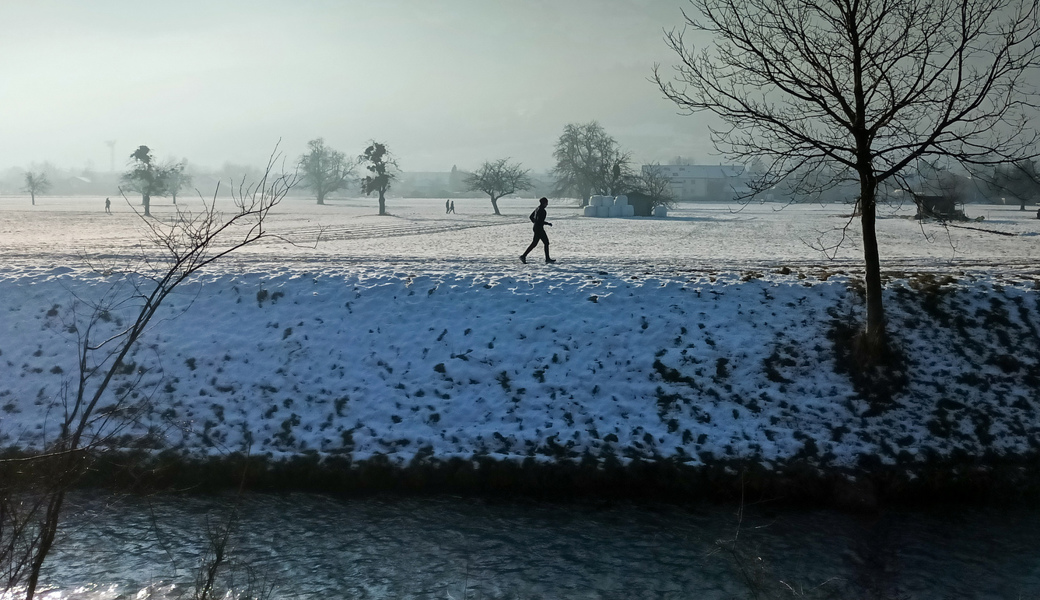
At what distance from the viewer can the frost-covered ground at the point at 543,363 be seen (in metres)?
11.3

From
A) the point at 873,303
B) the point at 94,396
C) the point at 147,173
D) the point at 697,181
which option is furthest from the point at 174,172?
the point at 697,181

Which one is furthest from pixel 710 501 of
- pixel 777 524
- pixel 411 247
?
pixel 411 247

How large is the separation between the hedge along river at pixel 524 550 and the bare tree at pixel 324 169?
101 metres

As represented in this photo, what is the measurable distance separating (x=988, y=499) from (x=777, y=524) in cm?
353

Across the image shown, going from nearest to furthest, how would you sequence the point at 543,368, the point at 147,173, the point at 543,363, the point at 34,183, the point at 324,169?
the point at 543,368 < the point at 543,363 < the point at 147,173 < the point at 34,183 < the point at 324,169

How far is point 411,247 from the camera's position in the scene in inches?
1166

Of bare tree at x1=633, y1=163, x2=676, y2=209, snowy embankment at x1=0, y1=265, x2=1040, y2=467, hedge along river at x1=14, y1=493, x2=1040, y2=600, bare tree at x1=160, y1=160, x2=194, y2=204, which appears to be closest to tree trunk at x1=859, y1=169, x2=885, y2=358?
snowy embankment at x1=0, y1=265, x2=1040, y2=467

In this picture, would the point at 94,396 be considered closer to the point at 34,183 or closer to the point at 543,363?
the point at 543,363

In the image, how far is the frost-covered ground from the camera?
1134cm

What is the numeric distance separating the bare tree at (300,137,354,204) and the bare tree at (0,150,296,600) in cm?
9285

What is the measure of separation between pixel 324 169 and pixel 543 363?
10833cm

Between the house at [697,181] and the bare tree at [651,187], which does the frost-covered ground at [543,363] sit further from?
the house at [697,181]

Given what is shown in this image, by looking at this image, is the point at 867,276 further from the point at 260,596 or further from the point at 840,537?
the point at 260,596

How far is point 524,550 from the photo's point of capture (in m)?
8.49
